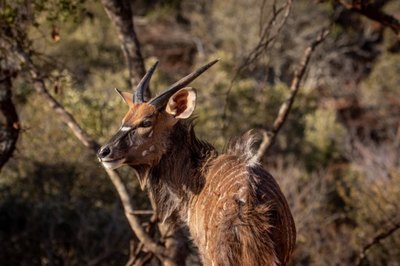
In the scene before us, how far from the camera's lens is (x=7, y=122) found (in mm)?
7812

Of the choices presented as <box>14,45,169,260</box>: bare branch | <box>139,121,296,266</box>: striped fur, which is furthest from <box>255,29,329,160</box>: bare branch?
<box>139,121,296,266</box>: striped fur

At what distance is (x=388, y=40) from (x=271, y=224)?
26.2m

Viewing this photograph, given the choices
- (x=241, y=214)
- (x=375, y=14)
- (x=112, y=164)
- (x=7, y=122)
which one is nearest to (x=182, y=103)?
(x=112, y=164)

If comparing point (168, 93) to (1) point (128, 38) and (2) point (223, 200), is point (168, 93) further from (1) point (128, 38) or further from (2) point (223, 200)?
(1) point (128, 38)

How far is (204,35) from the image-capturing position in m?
29.6

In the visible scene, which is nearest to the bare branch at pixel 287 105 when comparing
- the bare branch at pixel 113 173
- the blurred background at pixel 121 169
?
the blurred background at pixel 121 169

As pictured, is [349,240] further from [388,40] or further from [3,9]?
[388,40]

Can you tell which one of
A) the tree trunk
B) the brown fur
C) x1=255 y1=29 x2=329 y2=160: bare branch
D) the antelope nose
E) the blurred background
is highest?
the antelope nose

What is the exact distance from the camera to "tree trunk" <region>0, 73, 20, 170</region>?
25.5ft

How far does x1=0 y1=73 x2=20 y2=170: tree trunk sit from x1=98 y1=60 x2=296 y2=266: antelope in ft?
7.45

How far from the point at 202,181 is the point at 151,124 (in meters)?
0.59

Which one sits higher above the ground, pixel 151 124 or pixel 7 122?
pixel 151 124

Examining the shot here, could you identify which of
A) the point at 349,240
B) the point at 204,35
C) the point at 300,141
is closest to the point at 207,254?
the point at 349,240

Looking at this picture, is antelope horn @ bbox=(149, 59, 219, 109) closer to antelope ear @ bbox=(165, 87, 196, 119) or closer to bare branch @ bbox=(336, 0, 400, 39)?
antelope ear @ bbox=(165, 87, 196, 119)
